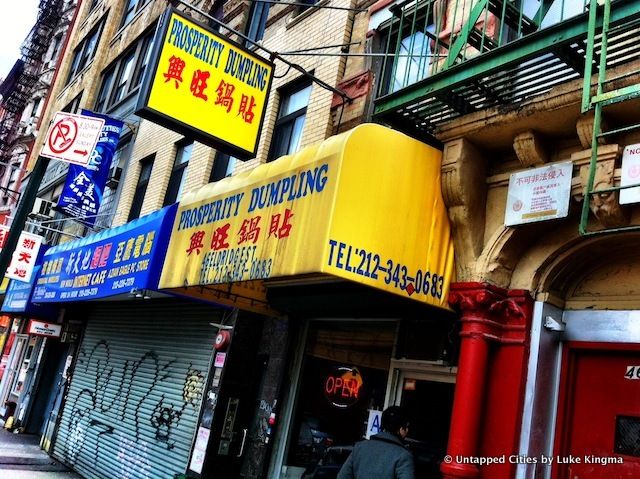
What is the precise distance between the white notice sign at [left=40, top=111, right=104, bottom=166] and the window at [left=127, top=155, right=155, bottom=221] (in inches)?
217

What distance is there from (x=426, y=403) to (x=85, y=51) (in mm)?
23056

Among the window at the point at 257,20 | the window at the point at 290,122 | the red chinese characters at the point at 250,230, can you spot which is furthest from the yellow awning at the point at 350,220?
the window at the point at 257,20

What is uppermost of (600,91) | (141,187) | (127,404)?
(141,187)

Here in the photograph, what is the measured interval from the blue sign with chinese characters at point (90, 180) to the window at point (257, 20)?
14.2ft

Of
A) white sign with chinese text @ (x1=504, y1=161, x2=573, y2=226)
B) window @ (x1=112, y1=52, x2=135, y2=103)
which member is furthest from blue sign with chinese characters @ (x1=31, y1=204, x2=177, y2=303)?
window @ (x1=112, y1=52, x2=135, y2=103)

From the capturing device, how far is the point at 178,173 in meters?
13.4

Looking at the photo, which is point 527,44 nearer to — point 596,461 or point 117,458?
point 596,461

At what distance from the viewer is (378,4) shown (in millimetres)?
9375

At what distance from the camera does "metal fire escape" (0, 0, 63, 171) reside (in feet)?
106

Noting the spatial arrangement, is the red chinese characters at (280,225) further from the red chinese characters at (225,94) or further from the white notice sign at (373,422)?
the white notice sign at (373,422)

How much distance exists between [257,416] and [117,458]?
4522 millimetres

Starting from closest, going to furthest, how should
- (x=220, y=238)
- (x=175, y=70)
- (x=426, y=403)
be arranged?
(x=426, y=403) < (x=220, y=238) < (x=175, y=70)

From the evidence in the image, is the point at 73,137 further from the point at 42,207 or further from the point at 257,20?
the point at 42,207

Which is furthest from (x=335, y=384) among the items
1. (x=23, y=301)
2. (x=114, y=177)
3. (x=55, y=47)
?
(x=55, y=47)
